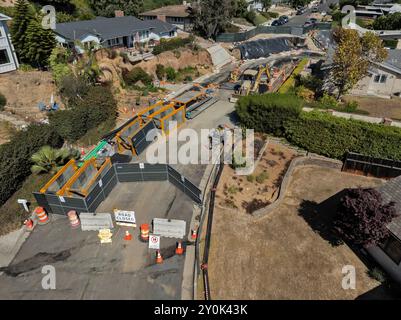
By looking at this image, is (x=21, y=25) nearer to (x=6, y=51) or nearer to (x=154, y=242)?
(x=6, y=51)

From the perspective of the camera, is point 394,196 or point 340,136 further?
point 340,136

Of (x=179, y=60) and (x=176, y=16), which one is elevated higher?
(x=176, y=16)

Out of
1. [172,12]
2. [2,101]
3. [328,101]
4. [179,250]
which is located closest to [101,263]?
[179,250]

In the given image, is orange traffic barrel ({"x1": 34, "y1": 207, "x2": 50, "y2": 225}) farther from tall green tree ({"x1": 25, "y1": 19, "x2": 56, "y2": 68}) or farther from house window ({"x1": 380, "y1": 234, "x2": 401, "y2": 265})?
tall green tree ({"x1": 25, "y1": 19, "x2": 56, "y2": 68})

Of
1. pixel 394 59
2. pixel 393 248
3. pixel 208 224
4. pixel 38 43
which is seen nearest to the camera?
pixel 393 248

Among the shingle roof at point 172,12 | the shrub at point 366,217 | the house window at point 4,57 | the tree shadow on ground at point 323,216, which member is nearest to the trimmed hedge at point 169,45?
the shingle roof at point 172,12

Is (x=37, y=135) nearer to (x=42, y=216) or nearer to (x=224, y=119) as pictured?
(x=42, y=216)

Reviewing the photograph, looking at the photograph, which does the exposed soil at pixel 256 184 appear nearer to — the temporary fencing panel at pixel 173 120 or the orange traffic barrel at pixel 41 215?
the temporary fencing panel at pixel 173 120
